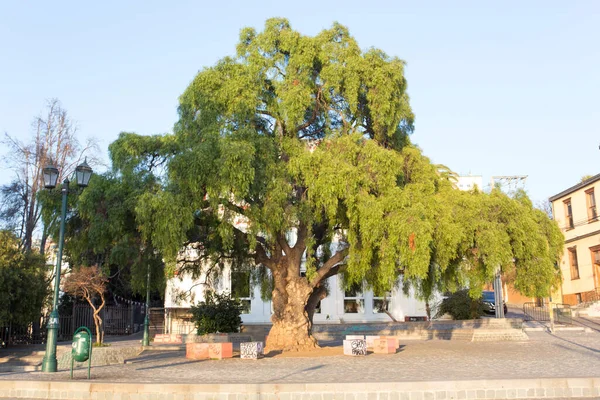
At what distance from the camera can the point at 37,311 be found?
22.4 m

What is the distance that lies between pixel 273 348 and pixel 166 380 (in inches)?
297

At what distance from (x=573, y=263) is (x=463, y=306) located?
1513 centimetres

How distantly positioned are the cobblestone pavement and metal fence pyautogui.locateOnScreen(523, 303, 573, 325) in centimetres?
1149

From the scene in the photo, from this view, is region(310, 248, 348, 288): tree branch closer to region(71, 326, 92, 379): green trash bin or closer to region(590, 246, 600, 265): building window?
region(71, 326, 92, 379): green trash bin

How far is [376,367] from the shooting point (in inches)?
592

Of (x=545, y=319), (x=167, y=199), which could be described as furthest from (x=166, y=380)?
(x=545, y=319)

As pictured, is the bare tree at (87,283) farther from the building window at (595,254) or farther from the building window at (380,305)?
the building window at (595,254)

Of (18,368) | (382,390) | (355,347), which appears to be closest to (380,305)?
(355,347)

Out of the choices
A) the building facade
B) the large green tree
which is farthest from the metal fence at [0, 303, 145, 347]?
the building facade

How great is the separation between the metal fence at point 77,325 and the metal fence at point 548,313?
2525 cm

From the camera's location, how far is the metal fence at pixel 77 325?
23469 millimetres

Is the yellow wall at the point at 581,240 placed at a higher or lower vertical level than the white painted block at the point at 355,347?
higher

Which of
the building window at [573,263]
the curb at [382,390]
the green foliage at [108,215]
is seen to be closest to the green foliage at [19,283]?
the green foliage at [108,215]

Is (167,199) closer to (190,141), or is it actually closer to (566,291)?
(190,141)
